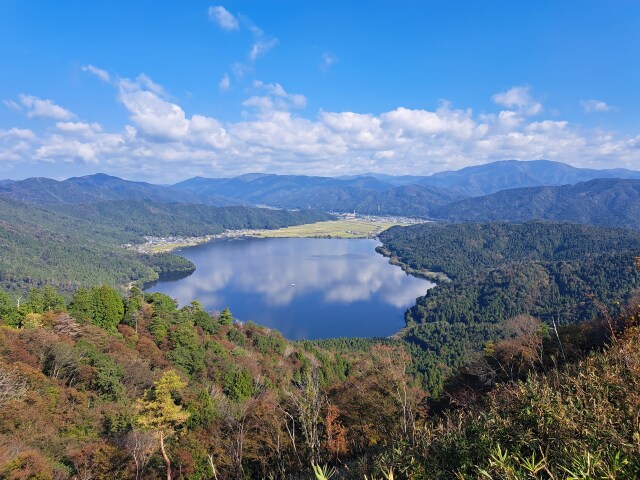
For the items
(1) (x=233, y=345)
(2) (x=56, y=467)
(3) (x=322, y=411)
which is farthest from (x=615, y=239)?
(2) (x=56, y=467)

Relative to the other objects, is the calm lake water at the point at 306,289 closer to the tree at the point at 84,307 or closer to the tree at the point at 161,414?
the tree at the point at 84,307

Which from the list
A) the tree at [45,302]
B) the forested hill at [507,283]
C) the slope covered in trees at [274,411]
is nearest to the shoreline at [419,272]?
the forested hill at [507,283]

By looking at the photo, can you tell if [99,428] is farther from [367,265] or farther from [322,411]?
[367,265]

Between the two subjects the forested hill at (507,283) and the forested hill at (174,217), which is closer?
the forested hill at (507,283)

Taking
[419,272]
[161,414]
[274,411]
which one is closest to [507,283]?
[419,272]

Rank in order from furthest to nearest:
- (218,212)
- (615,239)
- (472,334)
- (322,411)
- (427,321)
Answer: (218,212), (615,239), (427,321), (472,334), (322,411)

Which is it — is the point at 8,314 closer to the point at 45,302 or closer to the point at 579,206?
the point at 45,302
